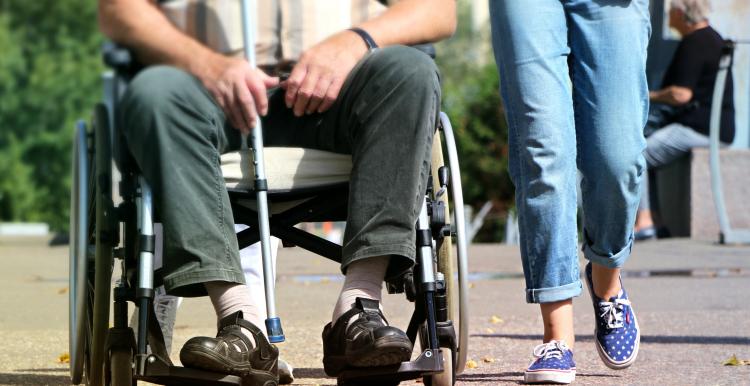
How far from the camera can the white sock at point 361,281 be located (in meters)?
3.24

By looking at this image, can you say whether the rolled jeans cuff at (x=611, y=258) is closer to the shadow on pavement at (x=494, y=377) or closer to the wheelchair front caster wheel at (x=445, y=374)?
the shadow on pavement at (x=494, y=377)

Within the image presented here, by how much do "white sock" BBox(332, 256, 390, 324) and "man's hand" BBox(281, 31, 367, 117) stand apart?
15.0 inches

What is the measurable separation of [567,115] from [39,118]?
38.5 m

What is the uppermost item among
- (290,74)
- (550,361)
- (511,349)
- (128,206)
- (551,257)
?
(290,74)

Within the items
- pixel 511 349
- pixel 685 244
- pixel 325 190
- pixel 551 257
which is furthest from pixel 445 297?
pixel 685 244

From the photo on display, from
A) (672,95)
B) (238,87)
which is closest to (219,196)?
(238,87)

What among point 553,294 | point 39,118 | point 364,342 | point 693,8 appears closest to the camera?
point 364,342

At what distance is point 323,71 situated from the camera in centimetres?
320

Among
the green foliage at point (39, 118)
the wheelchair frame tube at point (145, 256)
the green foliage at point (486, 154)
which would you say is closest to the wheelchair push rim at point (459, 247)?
the wheelchair frame tube at point (145, 256)

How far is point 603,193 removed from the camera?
4023mm

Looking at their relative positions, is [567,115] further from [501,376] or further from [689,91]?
[689,91]

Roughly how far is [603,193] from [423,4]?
3.29ft

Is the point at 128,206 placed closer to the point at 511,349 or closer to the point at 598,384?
the point at 598,384

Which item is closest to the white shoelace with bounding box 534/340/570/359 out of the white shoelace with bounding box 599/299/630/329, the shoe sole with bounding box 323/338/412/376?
the white shoelace with bounding box 599/299/630/329
